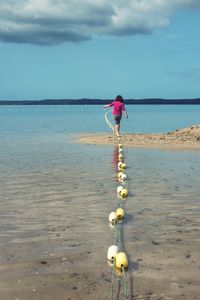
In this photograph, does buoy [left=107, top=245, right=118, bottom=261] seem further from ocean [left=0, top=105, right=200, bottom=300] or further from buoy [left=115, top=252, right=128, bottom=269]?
buoy [left=115, top=252, right=128, bottom=269]

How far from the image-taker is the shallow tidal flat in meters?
6.94

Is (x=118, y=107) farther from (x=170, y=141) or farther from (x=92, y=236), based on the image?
(x=92, y=236)

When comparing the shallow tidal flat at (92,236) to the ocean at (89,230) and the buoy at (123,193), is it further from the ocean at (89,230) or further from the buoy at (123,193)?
the buoy at (123,193)

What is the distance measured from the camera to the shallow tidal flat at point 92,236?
6.94m

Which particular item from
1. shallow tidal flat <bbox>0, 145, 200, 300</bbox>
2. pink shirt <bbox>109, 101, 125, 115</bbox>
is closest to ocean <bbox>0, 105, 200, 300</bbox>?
shallow tidal flat <bbox>0, 145, 200, 300</bbox>

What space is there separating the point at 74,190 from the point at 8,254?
6003 millimetres

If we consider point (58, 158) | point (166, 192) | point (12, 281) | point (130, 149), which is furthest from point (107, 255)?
point (130, 149)

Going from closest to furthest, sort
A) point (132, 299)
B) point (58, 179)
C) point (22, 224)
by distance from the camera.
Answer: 1. point (132, 299)
2. point (22, 224)
3. point (58, 179)

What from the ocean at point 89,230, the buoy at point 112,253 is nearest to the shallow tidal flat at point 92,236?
the ocean at point 89,230

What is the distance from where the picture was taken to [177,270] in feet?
24.7

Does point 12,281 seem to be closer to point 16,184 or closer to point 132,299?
point 132,299

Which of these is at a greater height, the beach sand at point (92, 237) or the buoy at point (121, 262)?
the buoy at point (121, 262)

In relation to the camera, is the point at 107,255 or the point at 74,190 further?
the point at 74,190

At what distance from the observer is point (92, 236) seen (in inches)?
367
